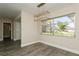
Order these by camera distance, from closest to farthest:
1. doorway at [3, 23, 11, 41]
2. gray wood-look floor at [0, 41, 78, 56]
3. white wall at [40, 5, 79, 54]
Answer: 1. gray wood-look floor at [0, 41, 78, 56]
2. white wall at [40, 5, 79, 54]
3. doorway at [3, 23, 11, 41]

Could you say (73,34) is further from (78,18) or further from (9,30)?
(9,30)

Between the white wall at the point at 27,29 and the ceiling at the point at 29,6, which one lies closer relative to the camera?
the ceiling at the point at 29,6

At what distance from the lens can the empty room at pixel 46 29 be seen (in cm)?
366

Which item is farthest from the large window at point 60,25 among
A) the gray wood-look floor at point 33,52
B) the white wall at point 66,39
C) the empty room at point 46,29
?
the gray wood-look floor at point 33,52

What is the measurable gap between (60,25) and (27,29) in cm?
185

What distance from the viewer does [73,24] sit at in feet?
12.6

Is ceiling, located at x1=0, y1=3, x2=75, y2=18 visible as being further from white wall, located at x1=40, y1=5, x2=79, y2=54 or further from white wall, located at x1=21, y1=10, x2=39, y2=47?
white wall, located at x1=21, y1=10, x2=39, y2=47

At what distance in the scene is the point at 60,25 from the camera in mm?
4750

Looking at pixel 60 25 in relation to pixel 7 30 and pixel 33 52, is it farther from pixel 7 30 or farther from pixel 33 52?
pixel 7 30

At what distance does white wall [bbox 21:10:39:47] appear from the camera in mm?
4883

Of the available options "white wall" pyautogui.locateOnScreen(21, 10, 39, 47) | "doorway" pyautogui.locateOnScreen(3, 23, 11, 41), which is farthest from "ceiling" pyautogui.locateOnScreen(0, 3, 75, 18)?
"doorway" pyautogui.locateOnScreen(3, 23, 11, 41)

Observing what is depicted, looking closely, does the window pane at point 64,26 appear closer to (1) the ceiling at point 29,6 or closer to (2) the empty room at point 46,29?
(2) the empty room at point 46,29

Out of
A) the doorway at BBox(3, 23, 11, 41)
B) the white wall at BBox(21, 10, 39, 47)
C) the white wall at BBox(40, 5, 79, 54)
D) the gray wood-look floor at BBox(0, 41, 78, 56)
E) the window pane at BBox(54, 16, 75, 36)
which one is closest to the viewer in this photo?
the gray wood-look floor at BBox(0, 41, 78, 56)

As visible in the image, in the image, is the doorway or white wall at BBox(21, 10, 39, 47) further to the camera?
the doorway
